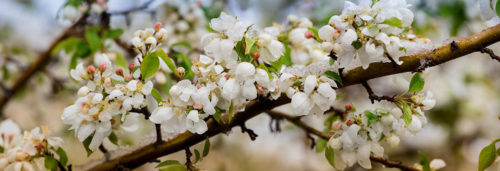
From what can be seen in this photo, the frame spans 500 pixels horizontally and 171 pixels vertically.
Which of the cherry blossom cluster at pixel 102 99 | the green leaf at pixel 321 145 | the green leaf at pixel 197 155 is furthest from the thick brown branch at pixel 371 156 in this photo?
the cherry blossom cluster at pixel 102 99

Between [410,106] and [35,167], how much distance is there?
2.15ft

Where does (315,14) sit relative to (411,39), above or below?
above

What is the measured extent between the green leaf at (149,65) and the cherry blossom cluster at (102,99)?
0.04ft

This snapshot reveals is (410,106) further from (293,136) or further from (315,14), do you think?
(293,136)

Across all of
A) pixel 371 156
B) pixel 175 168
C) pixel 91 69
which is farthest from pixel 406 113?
pixel 91 69

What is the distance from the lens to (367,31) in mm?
511

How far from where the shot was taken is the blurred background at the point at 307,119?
1.54 metres

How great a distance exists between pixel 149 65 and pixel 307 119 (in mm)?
1099

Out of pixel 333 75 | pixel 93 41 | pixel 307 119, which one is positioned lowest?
pixel 307 119

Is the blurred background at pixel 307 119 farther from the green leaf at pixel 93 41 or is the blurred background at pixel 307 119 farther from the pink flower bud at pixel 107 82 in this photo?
the pink flower bud at pixel 107 82

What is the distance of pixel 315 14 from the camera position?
159cm

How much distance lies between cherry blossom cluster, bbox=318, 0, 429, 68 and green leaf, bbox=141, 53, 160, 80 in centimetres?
25

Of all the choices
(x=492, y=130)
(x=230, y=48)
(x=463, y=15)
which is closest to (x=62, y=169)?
(x=230, y=48)

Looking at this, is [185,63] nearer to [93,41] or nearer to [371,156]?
[93,41]
